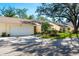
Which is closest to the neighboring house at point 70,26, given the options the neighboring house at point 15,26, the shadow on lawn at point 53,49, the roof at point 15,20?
the shadow on lawn at point 53,49

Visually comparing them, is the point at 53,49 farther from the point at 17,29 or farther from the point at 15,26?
the point at 15,26

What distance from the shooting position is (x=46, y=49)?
17.4 feet

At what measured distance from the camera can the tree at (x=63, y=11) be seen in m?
6.67

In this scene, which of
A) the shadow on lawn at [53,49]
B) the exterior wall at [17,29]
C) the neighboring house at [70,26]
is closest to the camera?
the shadow on lawn at [53,49]

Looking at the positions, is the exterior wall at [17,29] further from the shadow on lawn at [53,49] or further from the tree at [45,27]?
the shadow on lawn at [53,49]

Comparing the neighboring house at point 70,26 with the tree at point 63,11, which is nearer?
the tree at point 63,11

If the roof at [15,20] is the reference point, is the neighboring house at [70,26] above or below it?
below

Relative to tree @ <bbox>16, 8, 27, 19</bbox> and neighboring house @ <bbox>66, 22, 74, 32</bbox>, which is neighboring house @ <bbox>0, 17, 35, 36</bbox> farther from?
neighboring house @ <bbox>66, 22, 74, 32</bbox>

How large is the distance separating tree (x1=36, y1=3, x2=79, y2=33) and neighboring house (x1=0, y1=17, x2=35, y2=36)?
135cm

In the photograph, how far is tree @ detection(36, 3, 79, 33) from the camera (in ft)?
21.9

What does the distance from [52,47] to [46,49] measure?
0.30 metres

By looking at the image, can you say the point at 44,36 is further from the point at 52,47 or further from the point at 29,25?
the point at 29,25

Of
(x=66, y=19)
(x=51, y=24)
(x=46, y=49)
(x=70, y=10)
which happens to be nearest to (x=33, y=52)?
(x=46, y=49)

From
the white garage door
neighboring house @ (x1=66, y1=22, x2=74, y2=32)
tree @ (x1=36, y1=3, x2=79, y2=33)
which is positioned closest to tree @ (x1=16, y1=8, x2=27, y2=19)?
tree @ (x1=36, y1=3, x2=79, y2=33)
